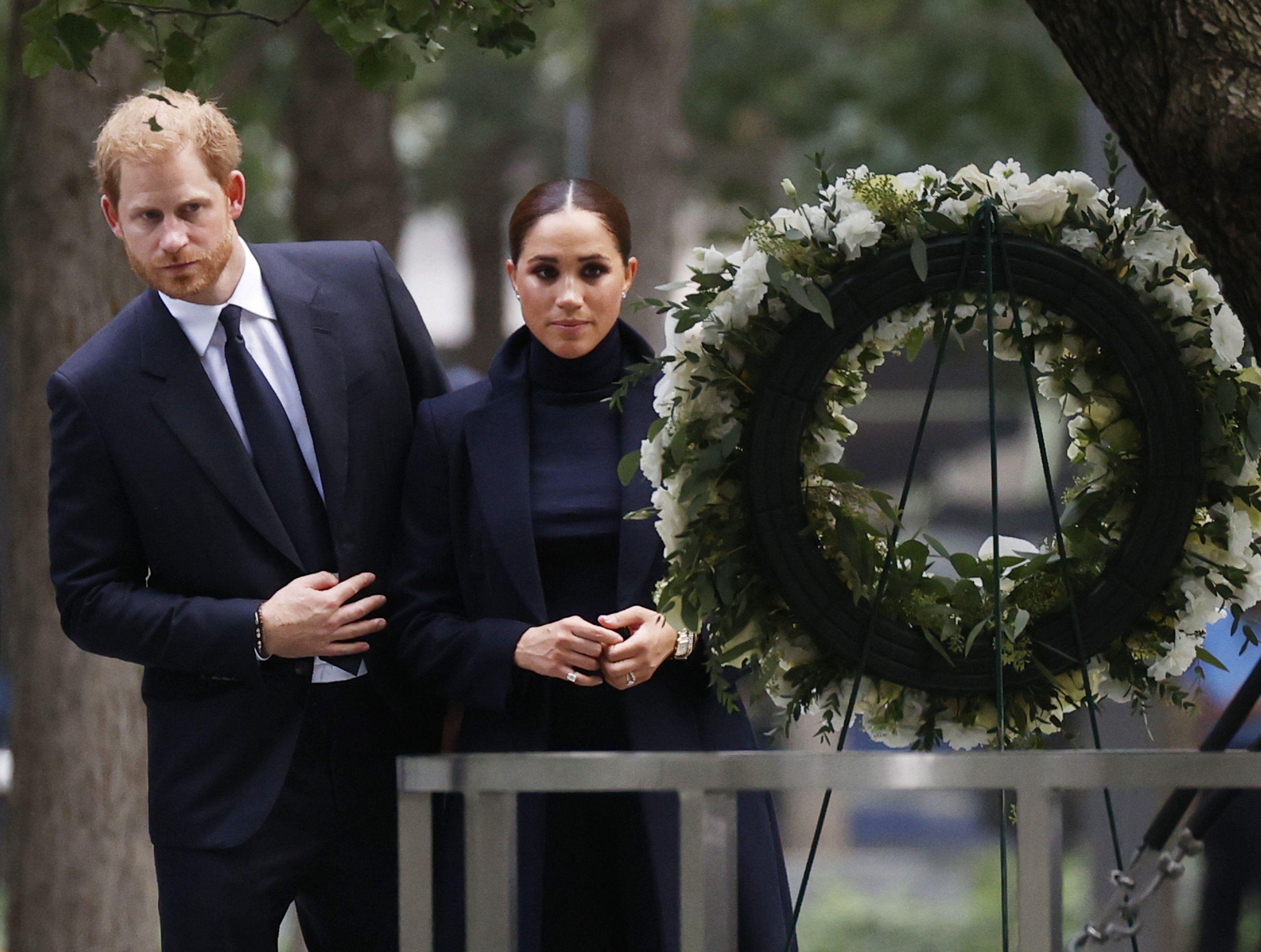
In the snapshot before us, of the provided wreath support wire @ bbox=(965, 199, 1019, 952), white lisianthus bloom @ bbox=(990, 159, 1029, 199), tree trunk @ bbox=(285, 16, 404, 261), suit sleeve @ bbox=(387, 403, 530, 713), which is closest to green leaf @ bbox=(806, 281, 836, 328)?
wreath support wire @ bbox=(965, 199, 1019, 952)

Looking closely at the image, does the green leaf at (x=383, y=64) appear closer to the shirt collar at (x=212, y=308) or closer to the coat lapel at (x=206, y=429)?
the shirt collar at (x=212, y=308)

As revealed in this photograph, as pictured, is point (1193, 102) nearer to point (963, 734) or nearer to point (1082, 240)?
point (1082, 240)

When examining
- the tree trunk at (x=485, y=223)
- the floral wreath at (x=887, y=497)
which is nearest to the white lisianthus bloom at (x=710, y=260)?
the floral wreath at (x=887, y=497)

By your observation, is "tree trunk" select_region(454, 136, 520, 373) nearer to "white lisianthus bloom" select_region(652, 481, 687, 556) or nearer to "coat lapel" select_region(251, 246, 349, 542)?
"coat lapel" select_region(251, 246, 349, 542)

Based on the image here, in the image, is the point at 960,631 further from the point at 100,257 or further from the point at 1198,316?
the point at 100,257

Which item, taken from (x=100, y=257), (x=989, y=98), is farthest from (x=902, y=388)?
(x=100, y=257)

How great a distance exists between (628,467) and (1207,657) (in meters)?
0.98

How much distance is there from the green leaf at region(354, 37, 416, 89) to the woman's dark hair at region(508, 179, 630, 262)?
31cm

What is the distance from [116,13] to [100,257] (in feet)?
6.29

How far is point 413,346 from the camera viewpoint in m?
3.55

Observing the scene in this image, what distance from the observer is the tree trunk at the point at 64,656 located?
4957 mm

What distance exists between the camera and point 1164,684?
303 centimetres

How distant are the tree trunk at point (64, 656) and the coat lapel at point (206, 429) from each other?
→ 1.77 m

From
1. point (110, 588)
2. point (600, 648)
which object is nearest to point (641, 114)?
point (110, 588)
